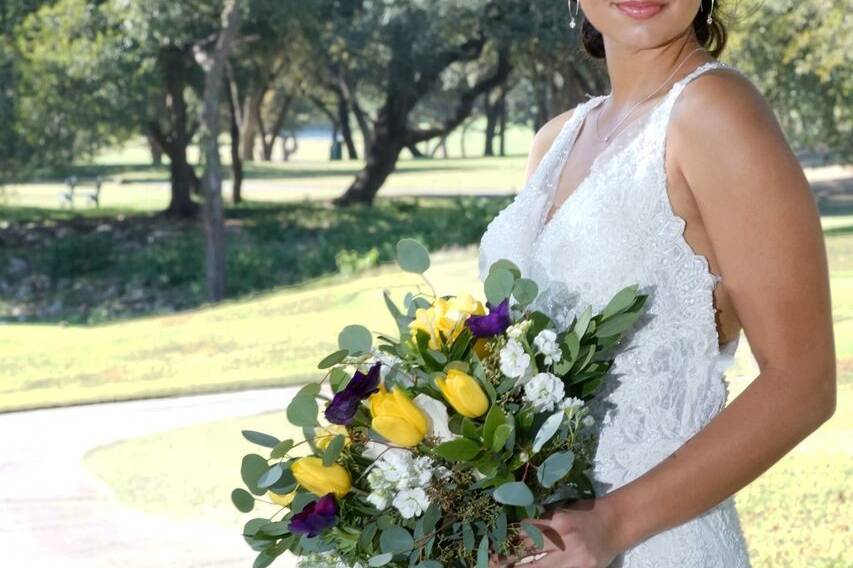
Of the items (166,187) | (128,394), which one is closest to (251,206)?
(166,187)

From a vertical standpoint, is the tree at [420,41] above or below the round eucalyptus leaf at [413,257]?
above

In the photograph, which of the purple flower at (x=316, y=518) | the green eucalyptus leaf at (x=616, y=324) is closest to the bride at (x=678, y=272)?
the green eucalyptus leaf at (x=616, y=324)

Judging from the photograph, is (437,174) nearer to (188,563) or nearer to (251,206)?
(251,206)

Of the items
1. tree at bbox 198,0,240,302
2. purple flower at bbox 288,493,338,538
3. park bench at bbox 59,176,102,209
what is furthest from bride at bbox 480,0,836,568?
park bench at bbox 59,176,102,209

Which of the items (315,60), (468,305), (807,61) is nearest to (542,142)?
(468,305)

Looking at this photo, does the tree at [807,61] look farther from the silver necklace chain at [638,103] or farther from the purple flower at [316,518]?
the purple flower at [316,518]

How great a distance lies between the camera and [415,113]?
36719 mm

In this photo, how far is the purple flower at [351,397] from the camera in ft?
4.37

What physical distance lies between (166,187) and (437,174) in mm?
8343

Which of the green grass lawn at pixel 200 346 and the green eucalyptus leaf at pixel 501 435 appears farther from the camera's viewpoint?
the green grass lawn at pixel 200 346

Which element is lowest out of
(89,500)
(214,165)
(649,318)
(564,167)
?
(89,500)

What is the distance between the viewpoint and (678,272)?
1.46m

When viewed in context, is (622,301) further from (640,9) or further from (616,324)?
(640,9)

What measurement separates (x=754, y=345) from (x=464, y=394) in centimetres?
30
